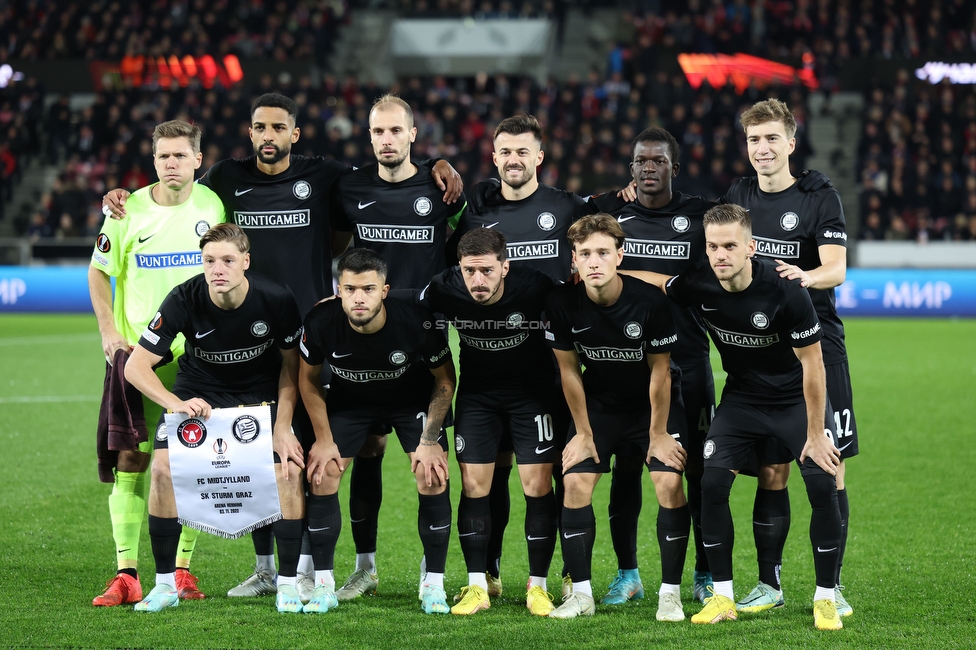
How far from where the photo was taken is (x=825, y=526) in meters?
4.85

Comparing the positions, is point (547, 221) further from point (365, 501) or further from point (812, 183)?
point (365, 501)

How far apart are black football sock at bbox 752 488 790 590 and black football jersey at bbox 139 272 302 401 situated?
2473mm

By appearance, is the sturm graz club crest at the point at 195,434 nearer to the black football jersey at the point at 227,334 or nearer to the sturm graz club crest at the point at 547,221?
the black football jersey at the point at 227,334

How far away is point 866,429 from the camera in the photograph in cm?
1004

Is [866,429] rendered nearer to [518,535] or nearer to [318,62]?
[518,535]

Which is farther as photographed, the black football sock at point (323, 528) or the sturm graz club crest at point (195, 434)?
the black football sock at point (323, 528)

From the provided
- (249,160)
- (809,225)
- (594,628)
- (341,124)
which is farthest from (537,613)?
(341,124)

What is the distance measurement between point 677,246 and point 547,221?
702 mm

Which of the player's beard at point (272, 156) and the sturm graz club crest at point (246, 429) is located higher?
the player's beard at point (272, 156)

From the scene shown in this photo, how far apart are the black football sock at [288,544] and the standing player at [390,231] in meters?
0.54

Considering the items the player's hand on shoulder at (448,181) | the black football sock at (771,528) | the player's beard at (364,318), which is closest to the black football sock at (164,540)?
the player's beard at (364,318)

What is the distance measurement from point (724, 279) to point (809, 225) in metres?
0.66

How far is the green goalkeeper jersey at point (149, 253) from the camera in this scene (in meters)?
5.51

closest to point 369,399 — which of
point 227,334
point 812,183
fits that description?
point 227,334
